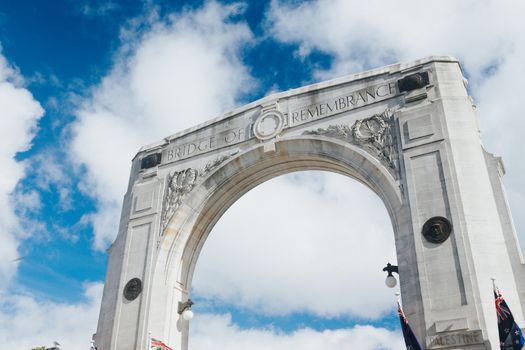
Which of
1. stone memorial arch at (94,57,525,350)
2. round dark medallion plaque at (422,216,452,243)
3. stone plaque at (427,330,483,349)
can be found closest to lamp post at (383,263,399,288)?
stone memorial arch at (94,57,525,350)

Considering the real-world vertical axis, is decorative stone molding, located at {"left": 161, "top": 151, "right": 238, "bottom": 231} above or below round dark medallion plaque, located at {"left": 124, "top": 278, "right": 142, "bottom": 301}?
above

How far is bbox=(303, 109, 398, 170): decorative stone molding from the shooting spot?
15359mm

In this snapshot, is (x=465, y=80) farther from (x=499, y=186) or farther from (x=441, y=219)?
(x=441, y=219)

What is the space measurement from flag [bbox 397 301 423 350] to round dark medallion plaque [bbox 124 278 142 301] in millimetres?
8218

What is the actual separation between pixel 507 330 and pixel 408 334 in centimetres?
211

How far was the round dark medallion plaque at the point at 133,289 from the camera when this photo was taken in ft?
57.0

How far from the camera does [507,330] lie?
1131cm

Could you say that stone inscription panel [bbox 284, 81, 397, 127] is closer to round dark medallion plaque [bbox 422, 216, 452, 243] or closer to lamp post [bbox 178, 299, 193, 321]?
round dark medallion plaque [bbox 422, 216, 452, 243]

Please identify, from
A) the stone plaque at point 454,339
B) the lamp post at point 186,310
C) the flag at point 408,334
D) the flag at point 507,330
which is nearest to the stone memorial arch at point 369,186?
the stone plaque at point 454,339

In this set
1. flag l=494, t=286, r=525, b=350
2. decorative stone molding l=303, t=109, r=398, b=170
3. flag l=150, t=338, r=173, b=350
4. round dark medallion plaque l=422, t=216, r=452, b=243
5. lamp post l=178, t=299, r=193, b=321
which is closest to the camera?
flag l=494, t=286, r=525, b=350

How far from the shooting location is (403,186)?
14641 mm

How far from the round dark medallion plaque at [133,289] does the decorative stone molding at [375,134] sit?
7.32 meters

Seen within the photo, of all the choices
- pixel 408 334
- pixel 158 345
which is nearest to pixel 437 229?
pixel 408 334

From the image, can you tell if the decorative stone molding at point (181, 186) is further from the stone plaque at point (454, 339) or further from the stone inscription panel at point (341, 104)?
the stone plaque at point (454, 339)
